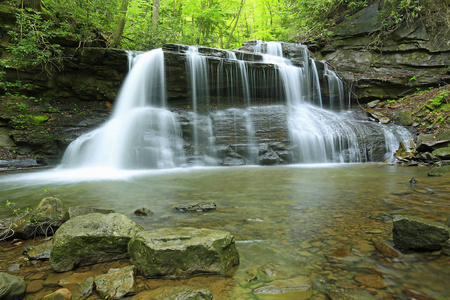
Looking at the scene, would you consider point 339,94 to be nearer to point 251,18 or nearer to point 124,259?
point 124,259

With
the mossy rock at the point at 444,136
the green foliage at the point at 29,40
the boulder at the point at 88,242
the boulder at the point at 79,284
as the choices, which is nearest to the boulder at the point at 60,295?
the boulder at the point at 79,284

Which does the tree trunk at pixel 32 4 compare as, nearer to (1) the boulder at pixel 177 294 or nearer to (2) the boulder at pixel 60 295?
(2) the boulder at pixel 60 295

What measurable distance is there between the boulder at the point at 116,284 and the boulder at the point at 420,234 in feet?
7.41

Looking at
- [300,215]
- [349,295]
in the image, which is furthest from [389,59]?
[349,295]

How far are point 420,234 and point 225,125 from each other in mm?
8776

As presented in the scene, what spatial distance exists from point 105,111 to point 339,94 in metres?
12.8

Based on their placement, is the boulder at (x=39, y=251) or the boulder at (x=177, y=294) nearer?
the boulder at (x=177, y=294)

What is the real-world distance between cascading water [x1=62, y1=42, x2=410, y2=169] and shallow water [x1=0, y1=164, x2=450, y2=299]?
9.92 ft

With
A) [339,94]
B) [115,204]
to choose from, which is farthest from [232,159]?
[339,94]

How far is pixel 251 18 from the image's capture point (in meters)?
26.5

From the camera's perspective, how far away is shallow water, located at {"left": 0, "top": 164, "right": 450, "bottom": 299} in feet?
5.89

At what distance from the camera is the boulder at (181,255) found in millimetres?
1829

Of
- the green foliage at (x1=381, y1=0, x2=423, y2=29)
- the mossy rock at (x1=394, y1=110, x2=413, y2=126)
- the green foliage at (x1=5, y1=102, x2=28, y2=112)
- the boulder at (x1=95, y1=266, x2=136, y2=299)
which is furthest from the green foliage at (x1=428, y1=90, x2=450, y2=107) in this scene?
the green foliage at (x1=5, y1=102, x2=28, y2=112)

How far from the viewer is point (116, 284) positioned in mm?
1696
